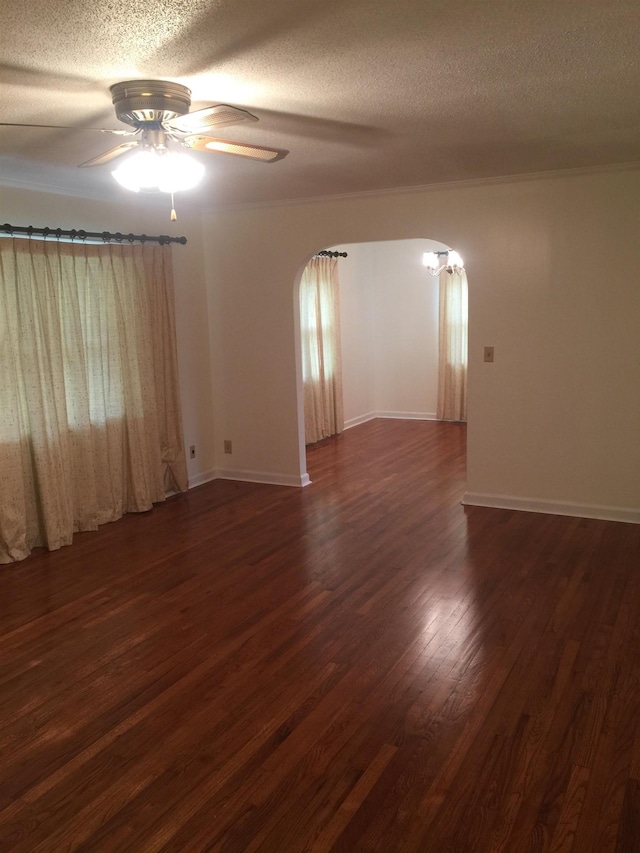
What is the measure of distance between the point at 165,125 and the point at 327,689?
7.93ft

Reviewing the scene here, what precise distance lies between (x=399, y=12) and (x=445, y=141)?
1.60m

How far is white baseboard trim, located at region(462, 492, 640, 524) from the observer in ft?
15.2

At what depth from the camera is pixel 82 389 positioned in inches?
185

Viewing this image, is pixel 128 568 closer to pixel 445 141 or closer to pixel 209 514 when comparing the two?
pixel 209 514

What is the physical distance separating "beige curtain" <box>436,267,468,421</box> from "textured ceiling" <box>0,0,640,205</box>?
4.34m

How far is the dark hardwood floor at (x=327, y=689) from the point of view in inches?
80.4

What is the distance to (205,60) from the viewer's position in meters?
2.26

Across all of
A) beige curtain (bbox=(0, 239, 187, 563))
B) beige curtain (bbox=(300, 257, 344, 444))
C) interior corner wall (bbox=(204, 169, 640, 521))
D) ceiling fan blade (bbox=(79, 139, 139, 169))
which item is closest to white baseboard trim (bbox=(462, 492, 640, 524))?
interior corner wall (bbox=(204, 169, 640, 521))

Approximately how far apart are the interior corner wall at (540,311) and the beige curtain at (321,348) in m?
1.77

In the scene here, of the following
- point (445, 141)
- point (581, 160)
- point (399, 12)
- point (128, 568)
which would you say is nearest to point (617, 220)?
point (581, 160)

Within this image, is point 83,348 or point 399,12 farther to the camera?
point 83,348

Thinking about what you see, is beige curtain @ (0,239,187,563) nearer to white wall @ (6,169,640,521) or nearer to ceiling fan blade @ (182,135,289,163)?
white wall @ (6,169,640,521)

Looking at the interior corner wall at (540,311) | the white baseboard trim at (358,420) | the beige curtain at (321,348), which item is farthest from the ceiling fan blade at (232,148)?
the white baseboard trim at (358,420)

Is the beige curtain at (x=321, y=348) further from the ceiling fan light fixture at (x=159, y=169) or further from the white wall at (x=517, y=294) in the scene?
the ceiling fan light fixture at (x=159, y=169)
